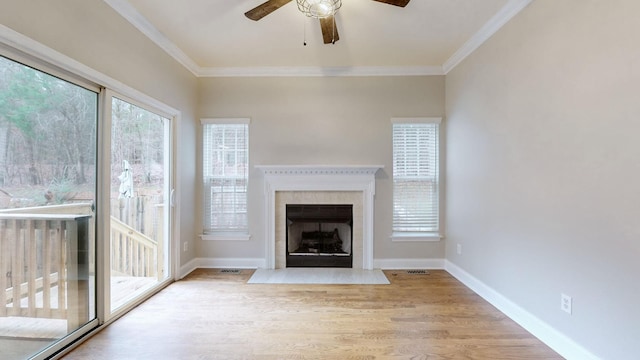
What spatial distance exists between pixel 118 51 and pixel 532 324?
13.2 feet

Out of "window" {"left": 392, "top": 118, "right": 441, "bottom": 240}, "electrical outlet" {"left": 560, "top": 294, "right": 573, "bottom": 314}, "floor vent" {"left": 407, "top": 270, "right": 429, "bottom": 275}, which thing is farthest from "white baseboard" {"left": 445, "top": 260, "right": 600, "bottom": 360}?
"window" {"left": 392, "top": 118, "right": 441, "bottom": 240}

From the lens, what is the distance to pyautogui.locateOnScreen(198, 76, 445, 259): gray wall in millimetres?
3848

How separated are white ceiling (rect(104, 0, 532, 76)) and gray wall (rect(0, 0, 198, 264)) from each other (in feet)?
0.55

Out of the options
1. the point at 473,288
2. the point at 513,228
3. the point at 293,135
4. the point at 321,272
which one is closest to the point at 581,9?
the point at 513,228

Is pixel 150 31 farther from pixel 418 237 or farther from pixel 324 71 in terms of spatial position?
pixel 418 237

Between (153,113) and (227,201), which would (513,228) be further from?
(153,113)

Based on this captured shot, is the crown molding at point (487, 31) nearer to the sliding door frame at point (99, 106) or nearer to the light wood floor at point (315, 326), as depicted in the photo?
the light wood floor at point (315, 326)

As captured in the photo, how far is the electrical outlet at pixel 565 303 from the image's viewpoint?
195 cm

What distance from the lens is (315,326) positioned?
7.74 ft

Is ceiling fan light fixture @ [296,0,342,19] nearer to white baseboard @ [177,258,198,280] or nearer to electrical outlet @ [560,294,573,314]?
electrical outlet @ [560,294,573,314]

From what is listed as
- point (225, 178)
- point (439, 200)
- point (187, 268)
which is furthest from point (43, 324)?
point (439, 200)

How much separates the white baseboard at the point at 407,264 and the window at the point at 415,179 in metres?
0.35

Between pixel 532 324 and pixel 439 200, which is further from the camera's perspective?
pixel 439 200

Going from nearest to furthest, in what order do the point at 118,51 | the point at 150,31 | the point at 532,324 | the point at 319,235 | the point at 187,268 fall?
1. the point at 532,324
2. the point at 118,51
3. the point at 150,31
4. the point at 187,268
5. the point at 319,235
